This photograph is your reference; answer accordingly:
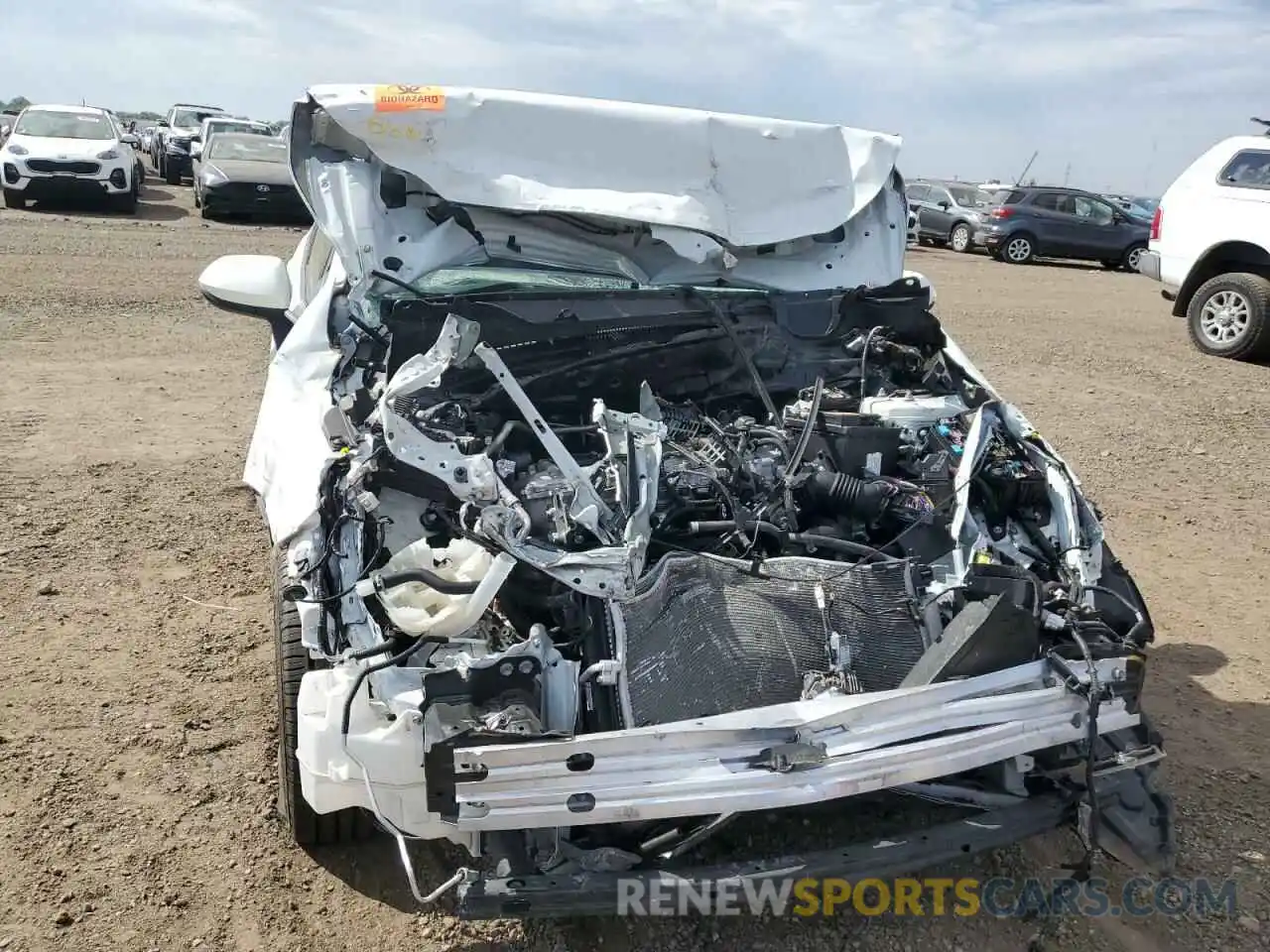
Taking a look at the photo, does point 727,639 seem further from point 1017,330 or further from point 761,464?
point 1017,330

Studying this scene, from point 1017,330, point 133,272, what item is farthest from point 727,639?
point 133,272

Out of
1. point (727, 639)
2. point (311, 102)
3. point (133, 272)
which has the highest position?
point (311, 102)

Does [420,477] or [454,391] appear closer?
[420,477]

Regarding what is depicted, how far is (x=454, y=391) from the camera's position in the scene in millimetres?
3129

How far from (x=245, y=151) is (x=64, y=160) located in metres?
2.50

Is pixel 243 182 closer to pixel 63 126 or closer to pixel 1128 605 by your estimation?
pixel 63 126

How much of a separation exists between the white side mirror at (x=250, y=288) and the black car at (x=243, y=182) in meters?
11.7

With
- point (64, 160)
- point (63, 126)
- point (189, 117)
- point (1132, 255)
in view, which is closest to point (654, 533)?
point (64, 160)

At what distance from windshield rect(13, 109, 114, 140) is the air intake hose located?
15666 mm

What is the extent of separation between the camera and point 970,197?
68.0 feet

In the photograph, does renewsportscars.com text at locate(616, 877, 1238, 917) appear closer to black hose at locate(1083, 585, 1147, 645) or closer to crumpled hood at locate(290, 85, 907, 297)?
black hose at locate(1083, 585, 1147, 645)

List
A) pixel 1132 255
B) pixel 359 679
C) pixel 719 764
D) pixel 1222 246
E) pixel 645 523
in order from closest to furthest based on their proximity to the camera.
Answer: pixel 719 764
pixel 359 679
pixel 645 523
pixel 1222 246
pixel 1132 255

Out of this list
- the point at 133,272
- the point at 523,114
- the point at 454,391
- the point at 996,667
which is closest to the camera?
the point at 996,667

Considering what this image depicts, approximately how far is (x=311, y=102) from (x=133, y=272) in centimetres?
868
